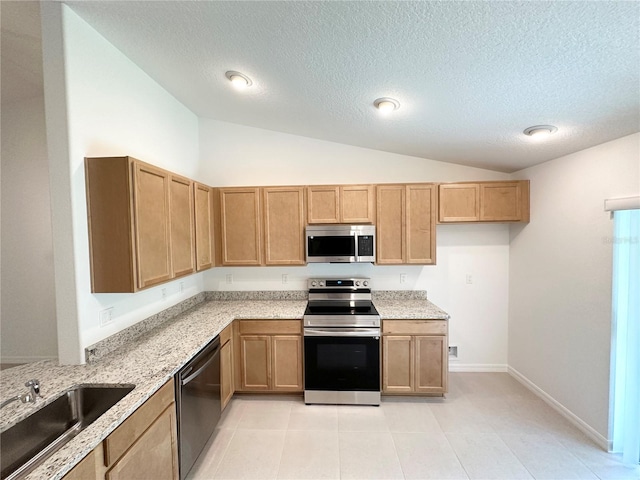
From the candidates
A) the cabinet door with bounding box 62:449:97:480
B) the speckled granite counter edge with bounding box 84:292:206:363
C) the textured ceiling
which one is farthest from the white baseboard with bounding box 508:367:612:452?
the speckled granite counter edge with bounding box 84:292:206:363

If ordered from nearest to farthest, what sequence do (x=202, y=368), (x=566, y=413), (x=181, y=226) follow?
(x=202, y=368), (x=181, y=226), (x=566, y=413)

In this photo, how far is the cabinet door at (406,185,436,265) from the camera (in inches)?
121

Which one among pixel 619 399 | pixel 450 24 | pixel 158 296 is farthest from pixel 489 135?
pixel 158 296

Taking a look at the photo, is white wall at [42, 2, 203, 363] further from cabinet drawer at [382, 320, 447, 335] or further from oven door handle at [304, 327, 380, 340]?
cabinet drawer at [382, 320, 447, 335]

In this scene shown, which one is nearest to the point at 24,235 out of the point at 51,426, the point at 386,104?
the point at 51,426

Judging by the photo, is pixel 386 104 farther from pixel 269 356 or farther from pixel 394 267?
pixel 269 356

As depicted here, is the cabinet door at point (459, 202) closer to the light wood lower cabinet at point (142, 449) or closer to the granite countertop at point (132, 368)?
the granite countertop at point (132, 368)

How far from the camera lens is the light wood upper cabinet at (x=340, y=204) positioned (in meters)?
3.12

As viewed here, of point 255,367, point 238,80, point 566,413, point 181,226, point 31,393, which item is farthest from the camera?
point 255,367

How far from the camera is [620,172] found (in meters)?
2.09

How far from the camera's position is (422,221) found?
3.10 meters

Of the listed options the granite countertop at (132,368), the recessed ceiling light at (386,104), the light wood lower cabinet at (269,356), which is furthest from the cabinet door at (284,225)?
the recessed ceiling light at (386,104)

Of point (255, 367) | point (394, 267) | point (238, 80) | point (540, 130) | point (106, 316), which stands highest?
point (238, 80)

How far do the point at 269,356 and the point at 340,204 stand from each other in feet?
6.07
